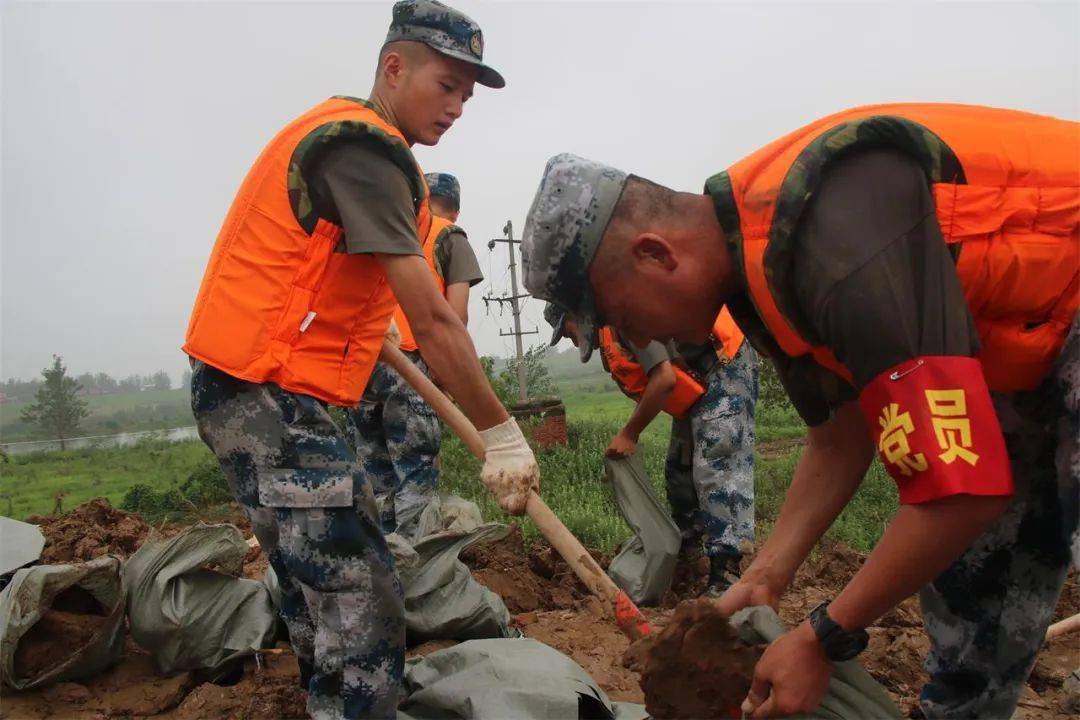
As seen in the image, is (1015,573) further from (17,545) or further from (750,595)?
(17,545)

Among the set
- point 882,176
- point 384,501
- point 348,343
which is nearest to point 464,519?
point 384,501

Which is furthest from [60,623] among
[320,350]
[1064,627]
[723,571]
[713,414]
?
[1064,627]

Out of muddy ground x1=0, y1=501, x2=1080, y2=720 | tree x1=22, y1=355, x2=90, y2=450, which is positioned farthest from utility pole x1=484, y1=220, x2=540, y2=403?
tree x1=22, y1=355, x2=90, y2=450

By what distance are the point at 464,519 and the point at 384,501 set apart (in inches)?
23.5

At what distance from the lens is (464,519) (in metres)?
4.01

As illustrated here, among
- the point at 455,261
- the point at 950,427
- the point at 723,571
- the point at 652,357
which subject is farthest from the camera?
the point at 455,261

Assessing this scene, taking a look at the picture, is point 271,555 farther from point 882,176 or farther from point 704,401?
point 704,401

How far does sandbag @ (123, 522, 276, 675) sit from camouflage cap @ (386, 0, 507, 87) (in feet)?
6.62

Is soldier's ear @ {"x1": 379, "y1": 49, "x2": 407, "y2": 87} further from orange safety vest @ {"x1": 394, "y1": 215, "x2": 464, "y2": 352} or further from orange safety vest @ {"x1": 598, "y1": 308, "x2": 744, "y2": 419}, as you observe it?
orange safety vest @ {"x1": 598, "y1": 308, "x2": 744, "y2": 419}

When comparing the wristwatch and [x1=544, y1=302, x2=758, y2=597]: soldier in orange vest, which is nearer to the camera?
the wristwatch

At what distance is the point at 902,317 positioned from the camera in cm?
114

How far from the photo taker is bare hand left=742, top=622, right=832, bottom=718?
1.33 meters

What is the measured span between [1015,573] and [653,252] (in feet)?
3.47

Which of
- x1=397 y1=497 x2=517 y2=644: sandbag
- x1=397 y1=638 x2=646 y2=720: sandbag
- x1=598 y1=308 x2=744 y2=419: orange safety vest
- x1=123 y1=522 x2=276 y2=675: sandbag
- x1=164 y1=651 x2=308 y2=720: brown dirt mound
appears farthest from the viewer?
x1=598 y1=308 x2=744 y2=419: orange safety vest
